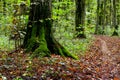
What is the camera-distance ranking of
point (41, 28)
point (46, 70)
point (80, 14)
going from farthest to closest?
point (80, 14) → point (41, 28) → point (46, 70)

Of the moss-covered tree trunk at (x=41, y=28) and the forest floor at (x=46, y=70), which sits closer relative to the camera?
the forest floor at (x=46, y=70)

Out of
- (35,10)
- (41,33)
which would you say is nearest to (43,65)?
(41,33)

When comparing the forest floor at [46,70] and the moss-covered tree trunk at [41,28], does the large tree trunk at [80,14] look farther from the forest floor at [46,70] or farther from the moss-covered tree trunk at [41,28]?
the forest floor at [46,70]

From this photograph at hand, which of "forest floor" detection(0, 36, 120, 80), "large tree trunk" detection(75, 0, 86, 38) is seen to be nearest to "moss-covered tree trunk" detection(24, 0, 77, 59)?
"forest floor" detection(0, 36, 120, 80)

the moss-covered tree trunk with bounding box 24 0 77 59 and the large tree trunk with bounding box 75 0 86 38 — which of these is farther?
the large tree trunk with bounding box 75 0 86 38

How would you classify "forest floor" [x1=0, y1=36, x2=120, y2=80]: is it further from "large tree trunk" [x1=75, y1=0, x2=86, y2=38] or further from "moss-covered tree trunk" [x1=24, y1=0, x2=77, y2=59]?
"large tree trunk" [x1=75, y1=0, x2=86, y2=38]

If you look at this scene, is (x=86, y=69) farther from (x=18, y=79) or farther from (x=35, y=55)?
(x=18, y=79)

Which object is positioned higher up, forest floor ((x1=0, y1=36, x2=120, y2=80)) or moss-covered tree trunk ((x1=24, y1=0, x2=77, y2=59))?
moss-covered tree trunk ((x1=24, y1=0, x2=77, y2=59))

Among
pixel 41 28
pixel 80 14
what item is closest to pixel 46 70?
pixel 41 28

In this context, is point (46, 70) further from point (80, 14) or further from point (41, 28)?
point (80, 14)

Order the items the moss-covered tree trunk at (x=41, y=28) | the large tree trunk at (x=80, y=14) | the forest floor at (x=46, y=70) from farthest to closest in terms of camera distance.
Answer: the large tree trunk at (x=80, y=14)
the moss-covered tree trunk at (x=41, y=28)
the forest floor at (x=46, y=70)

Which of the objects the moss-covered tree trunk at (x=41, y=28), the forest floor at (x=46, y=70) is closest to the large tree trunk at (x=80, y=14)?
the moss-covered tree trunk at (x=41, y=28)

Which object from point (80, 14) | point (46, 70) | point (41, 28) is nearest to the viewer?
point (46, 70)

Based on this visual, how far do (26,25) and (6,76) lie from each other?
15.8 ft
